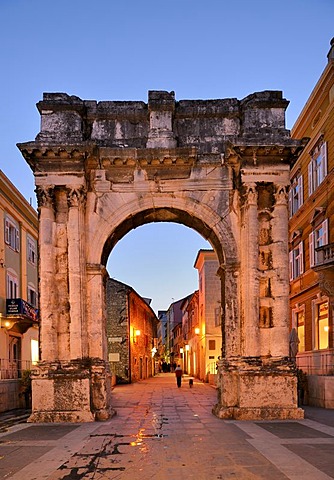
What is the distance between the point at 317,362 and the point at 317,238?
17.0ft

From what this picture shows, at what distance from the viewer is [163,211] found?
16.0m

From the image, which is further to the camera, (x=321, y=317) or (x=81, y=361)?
(x=321, y=317)

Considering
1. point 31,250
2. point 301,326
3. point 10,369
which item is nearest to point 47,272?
point 10,369

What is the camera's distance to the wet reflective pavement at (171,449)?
8.16 m

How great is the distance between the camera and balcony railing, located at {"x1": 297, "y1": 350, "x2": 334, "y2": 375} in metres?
19.9

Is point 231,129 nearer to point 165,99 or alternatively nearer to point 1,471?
point 165,99

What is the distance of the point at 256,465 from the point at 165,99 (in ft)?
34.7

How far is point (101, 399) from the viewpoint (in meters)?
14.4

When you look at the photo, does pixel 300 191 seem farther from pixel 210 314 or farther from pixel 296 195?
pixel 210 314

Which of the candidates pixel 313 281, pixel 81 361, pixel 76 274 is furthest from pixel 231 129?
pixel 313 281

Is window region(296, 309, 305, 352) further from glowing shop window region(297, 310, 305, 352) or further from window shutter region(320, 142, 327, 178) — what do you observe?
window shutter region(320, 142, 327, 178)

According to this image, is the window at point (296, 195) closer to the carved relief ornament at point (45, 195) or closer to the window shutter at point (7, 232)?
the carved relief ornament at point (45, 195)

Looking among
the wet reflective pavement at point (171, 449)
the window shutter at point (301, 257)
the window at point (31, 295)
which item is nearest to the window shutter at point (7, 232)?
the window at point (31, 295)

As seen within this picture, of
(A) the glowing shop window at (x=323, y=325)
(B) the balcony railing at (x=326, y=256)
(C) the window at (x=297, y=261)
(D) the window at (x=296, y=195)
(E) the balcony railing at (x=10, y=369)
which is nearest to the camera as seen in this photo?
(B) the balcony railing at (x=326, y=256)
